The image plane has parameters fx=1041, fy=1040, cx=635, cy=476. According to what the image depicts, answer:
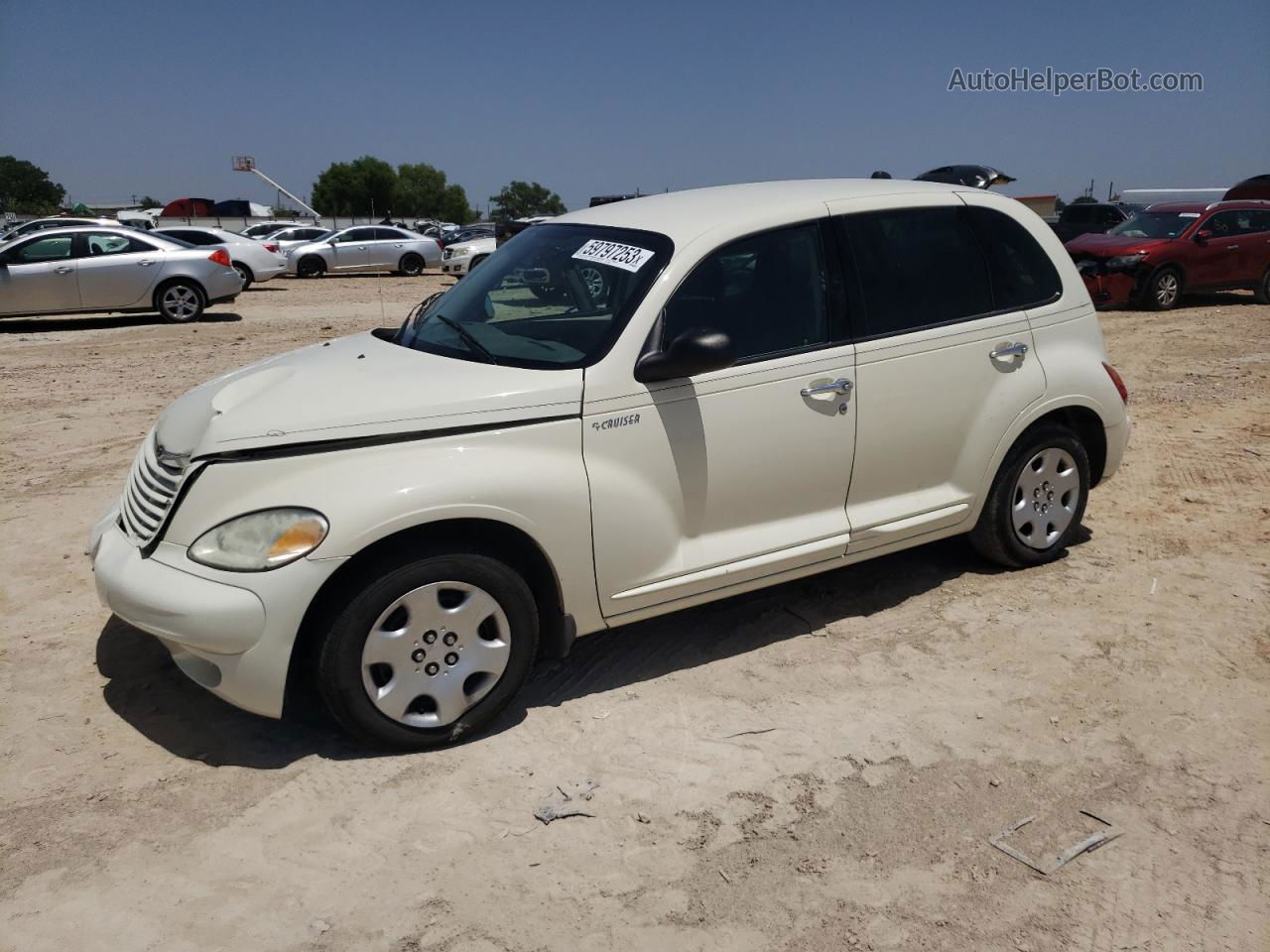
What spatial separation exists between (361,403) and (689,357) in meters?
1.16

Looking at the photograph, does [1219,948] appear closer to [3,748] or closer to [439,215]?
[3,748]

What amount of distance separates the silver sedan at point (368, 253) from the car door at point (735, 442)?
2394 centimetres

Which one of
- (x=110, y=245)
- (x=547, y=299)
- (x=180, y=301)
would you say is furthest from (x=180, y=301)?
(x=547, y=299)

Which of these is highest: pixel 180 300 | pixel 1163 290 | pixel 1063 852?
pixel 180 300

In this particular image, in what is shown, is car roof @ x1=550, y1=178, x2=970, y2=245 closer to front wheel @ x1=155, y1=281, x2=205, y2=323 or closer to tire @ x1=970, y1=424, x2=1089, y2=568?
tire @ x1=970, y1=424, x2=1089, y2=568

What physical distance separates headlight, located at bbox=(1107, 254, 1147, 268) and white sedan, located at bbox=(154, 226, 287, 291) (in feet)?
49.5

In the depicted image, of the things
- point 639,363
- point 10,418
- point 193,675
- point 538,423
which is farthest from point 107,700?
point 10,418

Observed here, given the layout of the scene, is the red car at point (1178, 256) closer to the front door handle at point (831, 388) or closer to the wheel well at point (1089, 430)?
the wheel well at point (1089, 430)

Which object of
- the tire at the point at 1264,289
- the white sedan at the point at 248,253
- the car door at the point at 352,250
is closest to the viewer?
the tire at the point at 1264,289

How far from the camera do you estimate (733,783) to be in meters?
3.46

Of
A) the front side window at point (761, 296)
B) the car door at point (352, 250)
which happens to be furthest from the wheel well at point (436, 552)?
the car door at point (352, 250)

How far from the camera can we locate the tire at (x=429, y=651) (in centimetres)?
339

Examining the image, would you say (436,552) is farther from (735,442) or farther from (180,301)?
(180,301)

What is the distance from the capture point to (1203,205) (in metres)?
16.3
